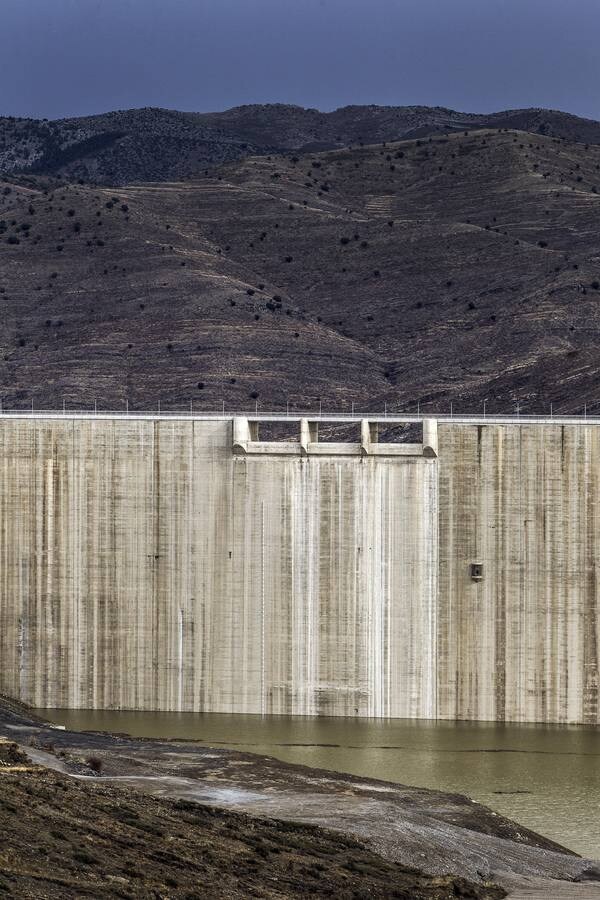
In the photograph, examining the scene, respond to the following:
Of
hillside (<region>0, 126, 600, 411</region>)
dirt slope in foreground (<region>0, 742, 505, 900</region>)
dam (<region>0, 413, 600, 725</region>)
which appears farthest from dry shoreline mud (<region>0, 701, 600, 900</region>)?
hillside (<region>0, 126, 600, 411</region>)

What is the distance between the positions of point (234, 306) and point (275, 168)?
22.6m

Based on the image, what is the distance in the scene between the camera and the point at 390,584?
4456cm

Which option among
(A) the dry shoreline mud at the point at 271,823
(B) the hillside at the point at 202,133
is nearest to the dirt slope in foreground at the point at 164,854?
(A) the dry shoreline mud at the point at 271,823

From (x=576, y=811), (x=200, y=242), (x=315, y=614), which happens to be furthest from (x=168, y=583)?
(x=200, y=242)

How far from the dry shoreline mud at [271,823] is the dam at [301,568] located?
19.1 ft

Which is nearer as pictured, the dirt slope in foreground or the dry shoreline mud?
the dirt slope in foreground

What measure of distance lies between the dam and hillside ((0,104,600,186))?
9301 centimetres

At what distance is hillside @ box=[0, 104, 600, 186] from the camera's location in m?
144

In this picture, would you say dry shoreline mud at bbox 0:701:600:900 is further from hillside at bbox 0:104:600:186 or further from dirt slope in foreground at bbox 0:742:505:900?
hillside at bbox 0:104:600:186

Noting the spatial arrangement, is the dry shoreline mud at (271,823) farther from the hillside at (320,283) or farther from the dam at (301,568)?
the hillside at (320,283)

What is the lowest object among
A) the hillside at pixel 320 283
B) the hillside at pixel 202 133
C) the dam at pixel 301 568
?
the dam at pixel 301 568

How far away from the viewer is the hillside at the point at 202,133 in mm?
143875

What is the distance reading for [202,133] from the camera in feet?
514

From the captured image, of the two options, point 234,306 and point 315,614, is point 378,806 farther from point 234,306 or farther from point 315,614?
point 234,306
